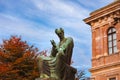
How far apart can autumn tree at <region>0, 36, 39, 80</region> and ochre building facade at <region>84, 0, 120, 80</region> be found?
895 centimetres

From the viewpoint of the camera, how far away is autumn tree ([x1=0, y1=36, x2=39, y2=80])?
115ft

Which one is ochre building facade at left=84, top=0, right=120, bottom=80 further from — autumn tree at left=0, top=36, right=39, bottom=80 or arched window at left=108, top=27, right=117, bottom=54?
autumn tree at left=0, top=36, right=39, bottom=80

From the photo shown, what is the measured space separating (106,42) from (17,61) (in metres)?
12.2

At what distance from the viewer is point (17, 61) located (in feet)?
117

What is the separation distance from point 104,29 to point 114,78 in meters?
5.93

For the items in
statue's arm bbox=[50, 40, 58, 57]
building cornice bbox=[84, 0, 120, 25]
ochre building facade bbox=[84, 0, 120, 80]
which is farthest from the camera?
building cornice bbox=[84, 0, 120, 25]

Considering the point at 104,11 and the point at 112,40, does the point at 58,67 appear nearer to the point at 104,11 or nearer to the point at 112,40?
the point at 112,40

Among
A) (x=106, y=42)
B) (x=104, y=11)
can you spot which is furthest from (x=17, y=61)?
(x=104, y=11)

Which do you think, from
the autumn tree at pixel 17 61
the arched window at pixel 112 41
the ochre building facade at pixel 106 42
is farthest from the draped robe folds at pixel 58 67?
the arched window at pixel 112 41

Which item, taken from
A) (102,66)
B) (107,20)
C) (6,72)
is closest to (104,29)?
(107,20)

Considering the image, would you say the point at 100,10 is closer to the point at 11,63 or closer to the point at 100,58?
the point at 100,58

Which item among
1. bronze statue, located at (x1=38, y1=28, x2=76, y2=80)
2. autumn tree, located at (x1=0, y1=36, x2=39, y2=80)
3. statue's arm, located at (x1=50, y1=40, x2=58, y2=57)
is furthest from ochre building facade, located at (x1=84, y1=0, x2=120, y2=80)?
bronze statue, located at (x1=38, y1=28, x2=76, y2=80)

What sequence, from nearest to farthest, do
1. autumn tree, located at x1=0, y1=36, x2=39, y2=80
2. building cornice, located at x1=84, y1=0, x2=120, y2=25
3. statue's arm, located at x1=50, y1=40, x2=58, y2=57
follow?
statue's arm, located at x1=50, y1=40, x2=58, y2=57
autumn tree, located at x1=0, y1=36, x2=39, y2=80
building cornice, located at x1=84, y1=0, x2=120, y2=25

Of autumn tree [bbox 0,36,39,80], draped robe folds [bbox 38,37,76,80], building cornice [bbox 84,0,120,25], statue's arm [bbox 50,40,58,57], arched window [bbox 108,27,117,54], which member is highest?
building cornice [bbox 84,0,120,25]
